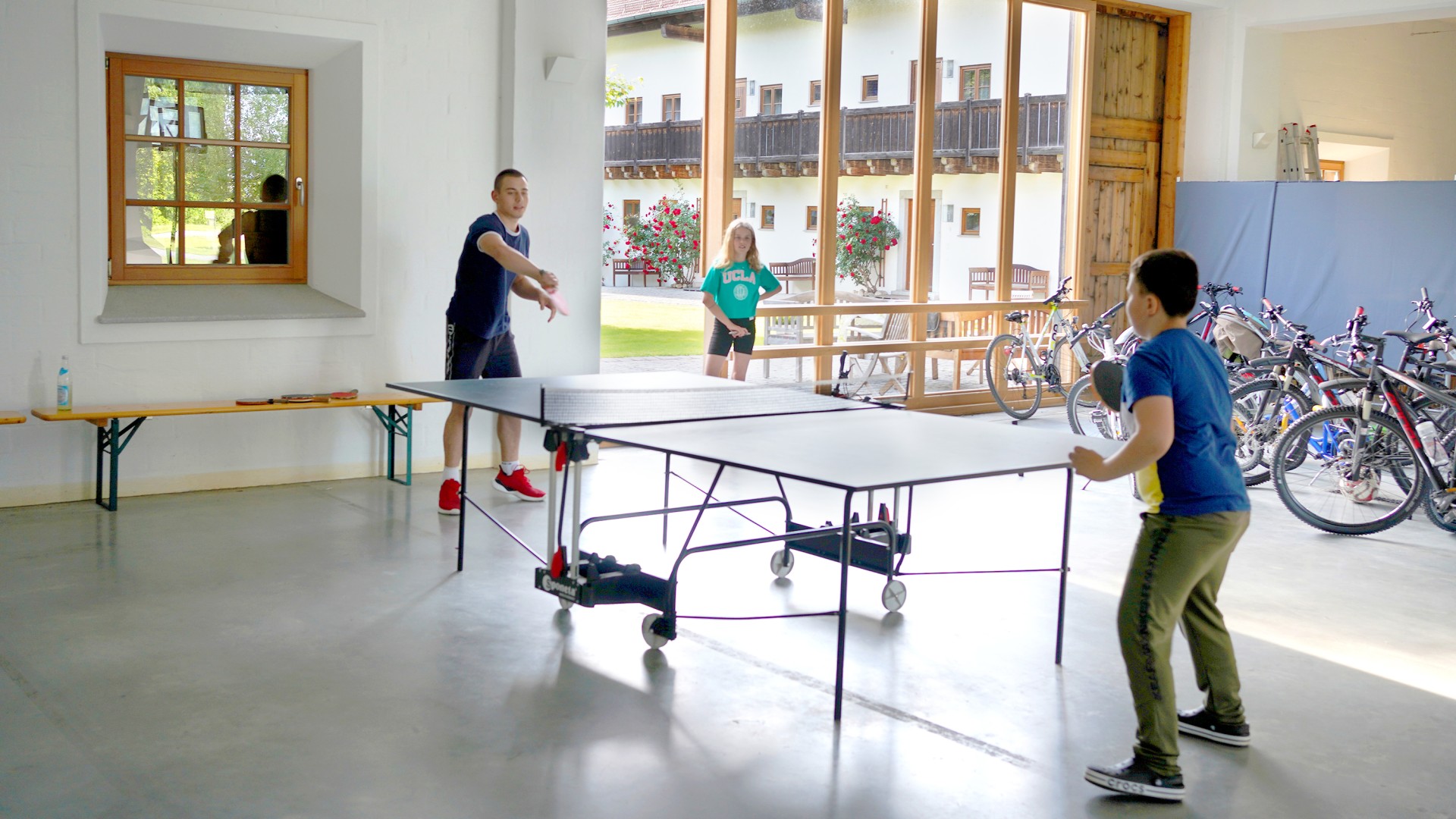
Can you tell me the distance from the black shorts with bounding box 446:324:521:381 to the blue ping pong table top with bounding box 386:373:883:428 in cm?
80

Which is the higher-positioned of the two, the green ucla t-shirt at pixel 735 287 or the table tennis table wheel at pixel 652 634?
the green ucla t-shirt at pixel 735 287

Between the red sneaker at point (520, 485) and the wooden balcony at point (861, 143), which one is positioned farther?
the wooden balcony at point (861, 143)

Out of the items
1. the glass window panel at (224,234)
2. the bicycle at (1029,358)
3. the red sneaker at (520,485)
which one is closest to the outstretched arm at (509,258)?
the red sneaker at (520,485)

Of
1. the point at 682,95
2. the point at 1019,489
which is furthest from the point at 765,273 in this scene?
the point at 1019,489

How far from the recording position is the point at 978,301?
34.3 ft

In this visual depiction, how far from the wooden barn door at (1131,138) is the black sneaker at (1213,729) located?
7983 millimetres

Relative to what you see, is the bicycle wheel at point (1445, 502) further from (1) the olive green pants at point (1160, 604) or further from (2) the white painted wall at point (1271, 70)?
(2) the white painted wall at point (1271, 70)

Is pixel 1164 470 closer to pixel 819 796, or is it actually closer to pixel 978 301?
pixel 819 796

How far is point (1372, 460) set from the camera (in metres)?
6.43

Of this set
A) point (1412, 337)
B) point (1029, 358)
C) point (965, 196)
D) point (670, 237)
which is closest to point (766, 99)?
point (670, 237)

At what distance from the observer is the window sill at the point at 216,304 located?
638cm

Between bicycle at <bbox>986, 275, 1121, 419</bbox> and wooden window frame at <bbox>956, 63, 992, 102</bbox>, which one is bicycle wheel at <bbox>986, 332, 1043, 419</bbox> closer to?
bicycle at <bbox>986, 275, 1121, 419</bbox>

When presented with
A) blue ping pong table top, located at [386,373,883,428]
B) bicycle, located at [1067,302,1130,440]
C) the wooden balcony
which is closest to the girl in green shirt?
the wooden balcony

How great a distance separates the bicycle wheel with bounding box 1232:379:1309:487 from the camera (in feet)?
23.3
